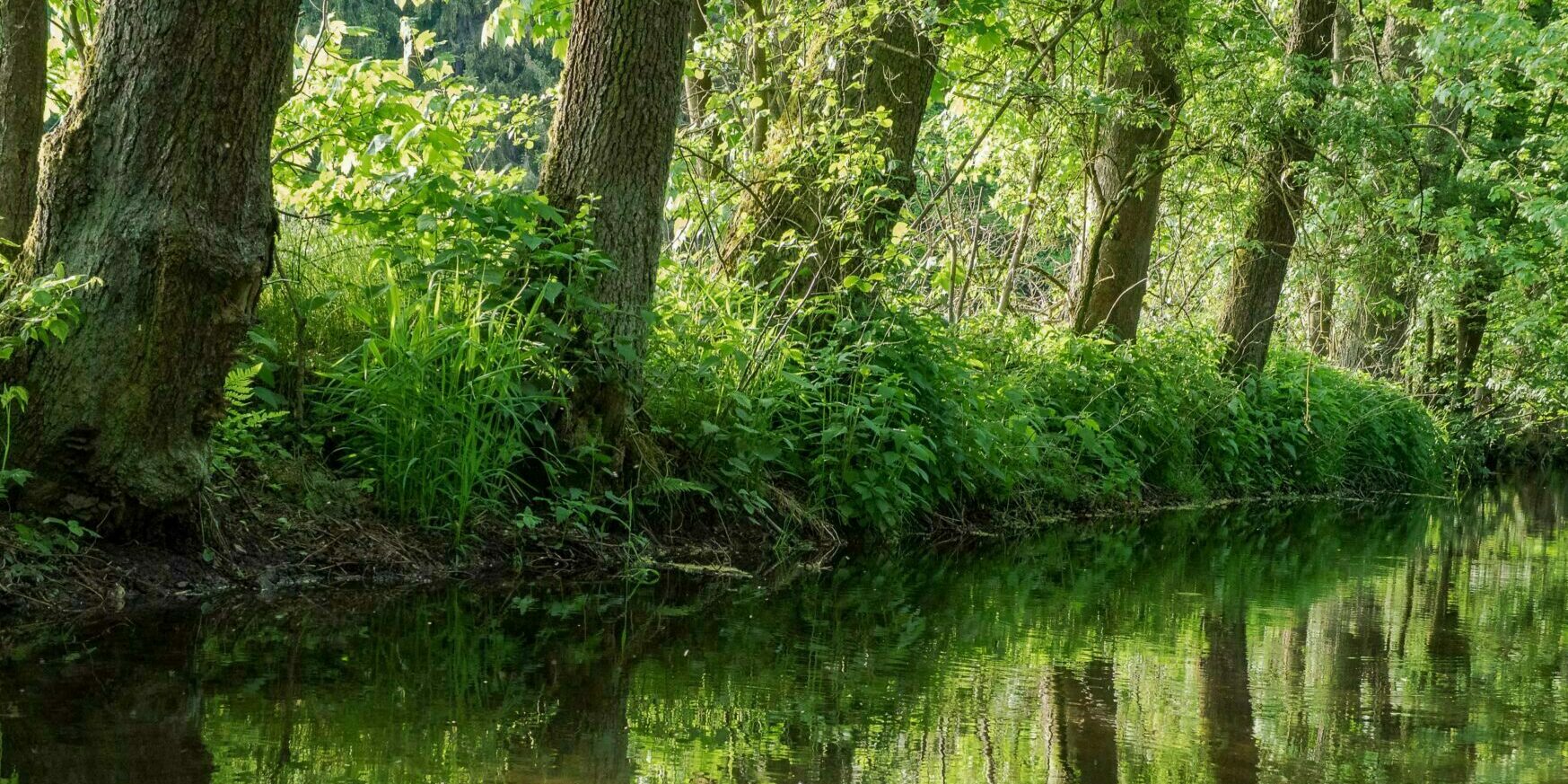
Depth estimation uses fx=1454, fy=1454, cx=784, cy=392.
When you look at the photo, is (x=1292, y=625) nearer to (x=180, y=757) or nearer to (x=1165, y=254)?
(x=180, y=757)

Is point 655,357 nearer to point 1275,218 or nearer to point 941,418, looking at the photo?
point 941,418

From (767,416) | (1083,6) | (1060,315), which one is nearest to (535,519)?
(767,416)

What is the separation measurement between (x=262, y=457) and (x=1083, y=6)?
25.0 ft

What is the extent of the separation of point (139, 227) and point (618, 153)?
95.9 inches

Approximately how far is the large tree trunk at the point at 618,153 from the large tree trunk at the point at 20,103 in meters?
2.08

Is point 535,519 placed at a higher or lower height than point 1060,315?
lower

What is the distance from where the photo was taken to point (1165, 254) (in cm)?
2002

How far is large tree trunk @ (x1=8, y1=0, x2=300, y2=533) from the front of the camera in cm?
457

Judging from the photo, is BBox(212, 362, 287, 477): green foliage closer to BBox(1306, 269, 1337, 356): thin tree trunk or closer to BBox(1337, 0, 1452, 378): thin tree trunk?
BBox(1337, 0, 1452, 378): thin tree trunk

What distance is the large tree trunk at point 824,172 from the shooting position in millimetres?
8297

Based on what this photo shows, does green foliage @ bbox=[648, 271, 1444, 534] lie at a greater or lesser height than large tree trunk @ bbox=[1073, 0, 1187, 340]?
lesser

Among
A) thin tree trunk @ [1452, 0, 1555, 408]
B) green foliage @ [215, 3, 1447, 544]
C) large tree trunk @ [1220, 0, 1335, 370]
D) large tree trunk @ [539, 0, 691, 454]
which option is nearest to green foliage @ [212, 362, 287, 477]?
green foliage @ [215, 3, 1447, 544]

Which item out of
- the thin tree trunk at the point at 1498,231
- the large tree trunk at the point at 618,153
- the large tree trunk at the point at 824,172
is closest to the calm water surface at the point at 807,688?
the large tree trunk at the point at 618,153

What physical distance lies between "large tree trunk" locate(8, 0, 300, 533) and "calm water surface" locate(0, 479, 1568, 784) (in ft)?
2.01
